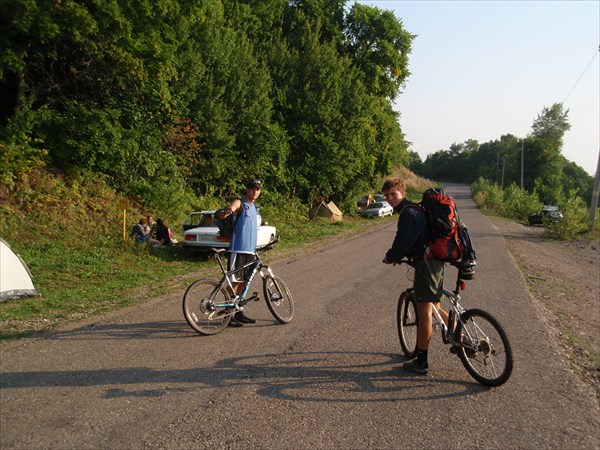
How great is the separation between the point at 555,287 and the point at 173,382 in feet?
31.9

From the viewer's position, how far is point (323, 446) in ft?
10.9

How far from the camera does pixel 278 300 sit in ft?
21.8

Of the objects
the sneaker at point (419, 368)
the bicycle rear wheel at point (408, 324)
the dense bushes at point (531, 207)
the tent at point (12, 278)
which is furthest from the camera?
the dense bushes at point (531, 207)

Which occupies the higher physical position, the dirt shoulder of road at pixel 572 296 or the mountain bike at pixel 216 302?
the mountain bike at pixel 216 302

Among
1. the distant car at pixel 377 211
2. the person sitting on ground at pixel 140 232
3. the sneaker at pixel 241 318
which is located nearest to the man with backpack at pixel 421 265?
the sneaker at pixel 241 318

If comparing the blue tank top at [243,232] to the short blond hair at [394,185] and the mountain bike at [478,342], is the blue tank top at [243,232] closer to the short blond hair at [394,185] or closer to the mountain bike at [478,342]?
the short blond hair at [394,185]

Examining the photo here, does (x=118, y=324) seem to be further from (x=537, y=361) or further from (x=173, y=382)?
(x=537, y=361)

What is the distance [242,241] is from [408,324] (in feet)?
8.21

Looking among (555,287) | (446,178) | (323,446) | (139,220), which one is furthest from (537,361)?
(446,178)

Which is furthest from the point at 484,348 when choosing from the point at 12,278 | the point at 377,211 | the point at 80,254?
the point at 377,211

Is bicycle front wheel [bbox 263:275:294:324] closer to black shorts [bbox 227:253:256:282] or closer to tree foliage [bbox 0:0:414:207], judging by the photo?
black shorts [bbox 227:253:256:282]

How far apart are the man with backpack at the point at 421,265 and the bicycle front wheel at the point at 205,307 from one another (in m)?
2.46

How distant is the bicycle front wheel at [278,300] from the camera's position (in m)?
6.53

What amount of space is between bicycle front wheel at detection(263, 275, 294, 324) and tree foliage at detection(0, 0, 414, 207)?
9.00 metres
